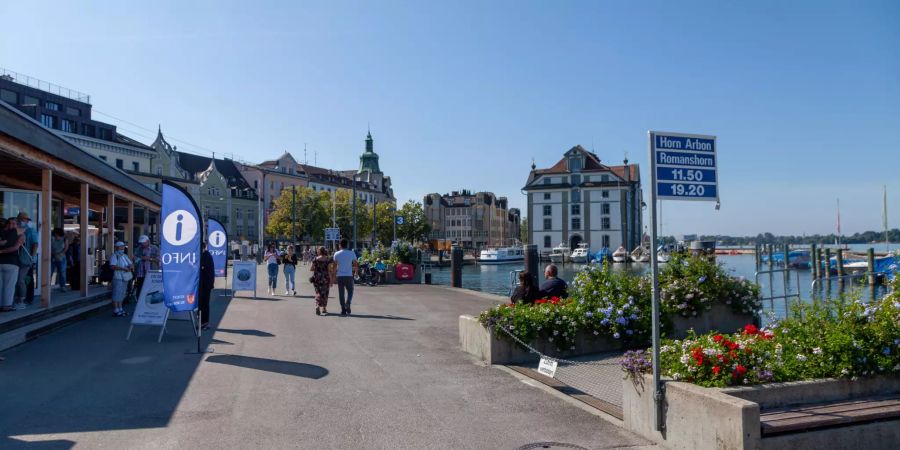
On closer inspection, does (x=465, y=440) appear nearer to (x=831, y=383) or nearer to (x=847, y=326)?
(x=831, y=383)

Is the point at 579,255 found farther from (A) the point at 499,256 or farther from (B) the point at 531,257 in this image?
(B) the point at 531,257

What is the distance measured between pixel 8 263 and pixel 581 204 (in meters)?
93.4

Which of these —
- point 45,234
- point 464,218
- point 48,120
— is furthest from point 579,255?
point 45,234

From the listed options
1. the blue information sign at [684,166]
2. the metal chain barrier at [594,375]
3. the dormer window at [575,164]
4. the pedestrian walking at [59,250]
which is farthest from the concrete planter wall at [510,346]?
the dormer window at [575,164]

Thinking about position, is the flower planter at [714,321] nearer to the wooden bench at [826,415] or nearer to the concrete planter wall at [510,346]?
the concrete planter wall at [510,346]

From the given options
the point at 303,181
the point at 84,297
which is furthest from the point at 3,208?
the point at 303,181

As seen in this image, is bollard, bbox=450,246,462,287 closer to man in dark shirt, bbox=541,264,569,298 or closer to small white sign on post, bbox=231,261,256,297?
small white sign on post, bbox=231,261,256,297

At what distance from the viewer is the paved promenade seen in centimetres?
605

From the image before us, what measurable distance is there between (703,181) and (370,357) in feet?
19.3

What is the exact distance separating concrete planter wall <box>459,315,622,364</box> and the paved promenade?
286mm

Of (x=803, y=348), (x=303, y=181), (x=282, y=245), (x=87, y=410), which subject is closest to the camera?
(x=803, y=348)

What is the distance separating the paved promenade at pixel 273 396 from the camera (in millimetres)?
6051

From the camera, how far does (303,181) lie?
117125 millimetres

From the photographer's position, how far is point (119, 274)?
14180mm
